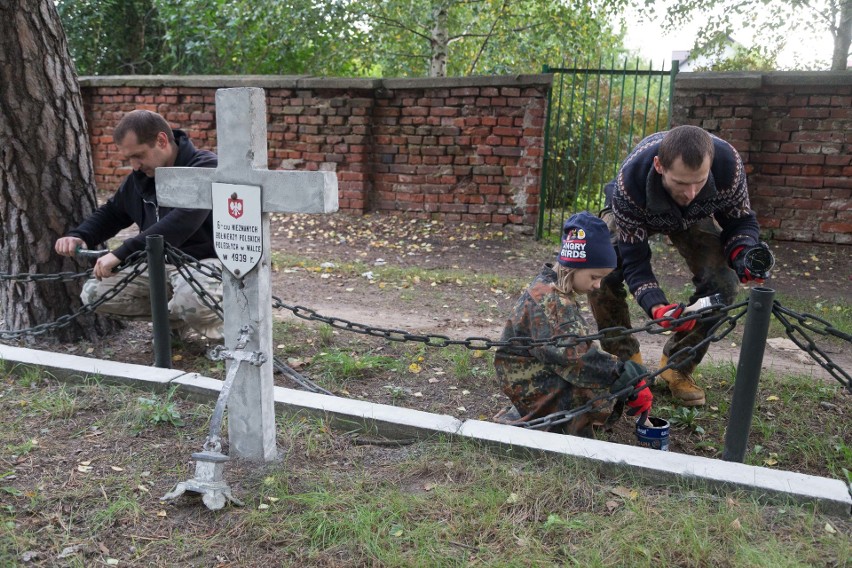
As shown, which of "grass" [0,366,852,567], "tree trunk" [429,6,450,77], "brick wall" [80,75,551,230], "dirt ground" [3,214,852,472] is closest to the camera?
"grass" [0,366,852,567]

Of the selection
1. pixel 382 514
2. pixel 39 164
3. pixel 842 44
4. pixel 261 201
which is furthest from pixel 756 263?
pixel 842 44

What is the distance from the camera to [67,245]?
13.9ft

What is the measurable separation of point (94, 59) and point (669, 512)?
1411 centimetres

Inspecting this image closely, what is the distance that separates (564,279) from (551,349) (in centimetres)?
33

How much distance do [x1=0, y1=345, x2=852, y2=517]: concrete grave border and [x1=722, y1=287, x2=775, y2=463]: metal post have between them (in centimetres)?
10

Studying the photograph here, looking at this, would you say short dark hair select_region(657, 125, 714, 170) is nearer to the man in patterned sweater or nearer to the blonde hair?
the man in patterned sweater

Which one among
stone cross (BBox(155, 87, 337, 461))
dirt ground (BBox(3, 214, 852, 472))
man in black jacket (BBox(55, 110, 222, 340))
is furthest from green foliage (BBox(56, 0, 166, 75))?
stone cross (BBox(155, 87, 337, 461))

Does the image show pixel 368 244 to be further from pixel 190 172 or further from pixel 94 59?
pixel 94 59

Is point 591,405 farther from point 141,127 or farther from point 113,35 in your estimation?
point 113,35

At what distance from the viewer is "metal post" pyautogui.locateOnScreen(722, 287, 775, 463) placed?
9.00 ft

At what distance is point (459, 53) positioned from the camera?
13633mm

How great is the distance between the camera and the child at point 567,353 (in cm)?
313

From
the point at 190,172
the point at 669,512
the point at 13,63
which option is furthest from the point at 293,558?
the point at 13,63

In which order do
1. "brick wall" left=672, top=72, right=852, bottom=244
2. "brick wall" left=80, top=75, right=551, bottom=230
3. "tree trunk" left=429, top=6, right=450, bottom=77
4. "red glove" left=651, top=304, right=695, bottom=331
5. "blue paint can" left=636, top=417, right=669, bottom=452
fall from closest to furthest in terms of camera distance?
"red glove" left=651, top=304, right=695, bottom=331 < "blue paint can" left=636, top=417, right=669, bottom=452 < "brick wall" left=672, top=72, right=852, bottom=244 < "brick wall" left=80, top=75, right=551, bottom=230 < "tree trunk" left=429, top=6, right=450, bottom=77
